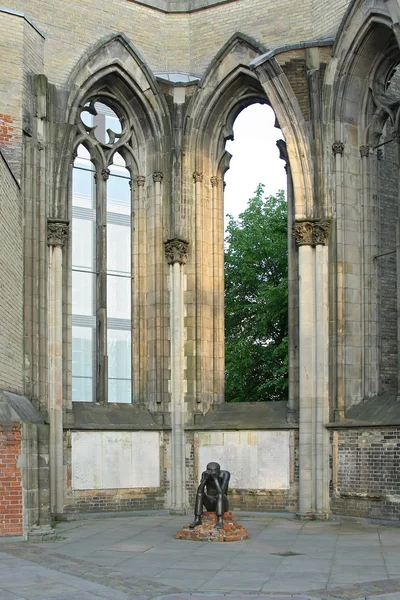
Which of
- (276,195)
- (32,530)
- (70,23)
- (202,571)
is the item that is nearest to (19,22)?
(70,23)

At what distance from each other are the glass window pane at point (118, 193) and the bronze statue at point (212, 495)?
7592 millimetres

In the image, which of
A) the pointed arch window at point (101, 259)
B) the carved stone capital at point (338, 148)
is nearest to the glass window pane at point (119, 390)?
the pointed arch window at point (101, 259)

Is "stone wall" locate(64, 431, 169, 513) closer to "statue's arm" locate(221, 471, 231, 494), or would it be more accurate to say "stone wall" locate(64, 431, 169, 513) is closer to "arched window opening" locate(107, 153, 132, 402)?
"arched window opening" locate(107, 153, 132, 402)

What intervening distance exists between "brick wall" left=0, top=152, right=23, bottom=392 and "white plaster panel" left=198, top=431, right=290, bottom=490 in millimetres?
4384

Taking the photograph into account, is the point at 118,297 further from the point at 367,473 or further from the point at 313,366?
the point at 367,473

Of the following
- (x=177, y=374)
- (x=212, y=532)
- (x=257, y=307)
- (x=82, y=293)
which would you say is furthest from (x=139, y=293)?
(x=257, y=307)

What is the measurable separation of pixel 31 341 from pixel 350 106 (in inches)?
299

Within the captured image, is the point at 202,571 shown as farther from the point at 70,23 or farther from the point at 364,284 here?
the point at 70,23

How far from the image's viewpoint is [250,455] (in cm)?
1897

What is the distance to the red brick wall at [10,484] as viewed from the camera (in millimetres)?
14250

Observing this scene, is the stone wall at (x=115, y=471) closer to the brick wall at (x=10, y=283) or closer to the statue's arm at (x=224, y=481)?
the brick wall at (x=10, y=283)

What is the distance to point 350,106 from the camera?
18672mm

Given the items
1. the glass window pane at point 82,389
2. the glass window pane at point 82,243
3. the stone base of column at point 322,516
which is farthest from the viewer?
the glass window pane at point 82,243

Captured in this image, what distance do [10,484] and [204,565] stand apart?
3.95 m
